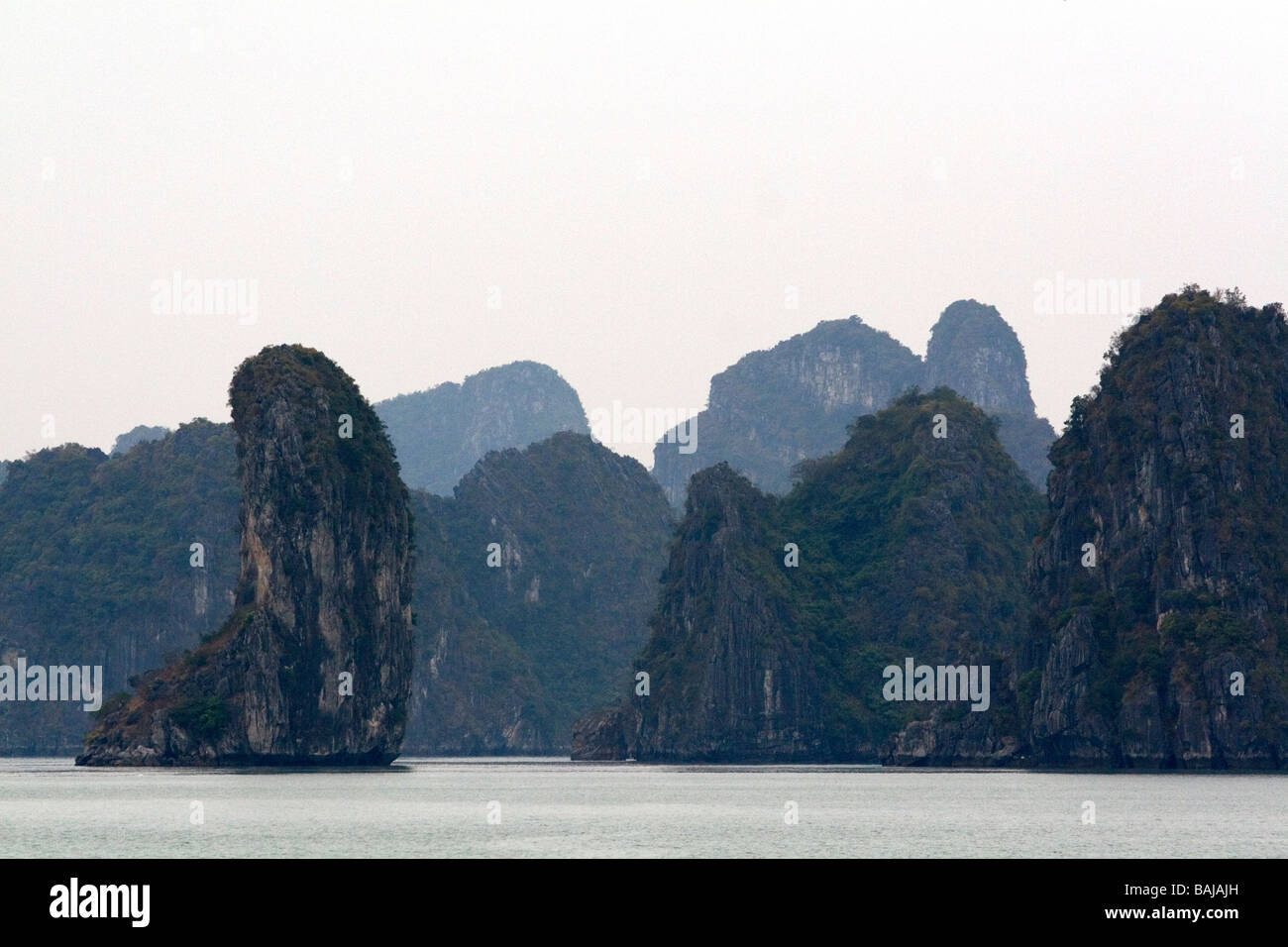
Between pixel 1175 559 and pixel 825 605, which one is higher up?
pixel 1175 559

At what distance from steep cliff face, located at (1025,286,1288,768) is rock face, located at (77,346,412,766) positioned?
48601 millimetres

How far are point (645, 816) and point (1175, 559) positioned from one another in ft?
198

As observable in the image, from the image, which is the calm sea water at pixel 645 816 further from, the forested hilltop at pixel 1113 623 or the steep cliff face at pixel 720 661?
the steep cliff face at pixel 720 661

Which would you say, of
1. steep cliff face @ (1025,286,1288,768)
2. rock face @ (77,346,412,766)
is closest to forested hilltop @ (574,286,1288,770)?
steep cliff face @ (1025,286,1288,768)

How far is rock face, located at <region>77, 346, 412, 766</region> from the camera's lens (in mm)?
135250

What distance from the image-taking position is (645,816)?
79.9m

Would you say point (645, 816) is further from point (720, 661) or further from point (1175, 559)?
point (720, 661)

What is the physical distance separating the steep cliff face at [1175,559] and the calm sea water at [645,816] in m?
8.05

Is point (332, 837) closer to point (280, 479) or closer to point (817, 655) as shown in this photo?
point (280, 479)

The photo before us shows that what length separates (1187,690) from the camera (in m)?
122

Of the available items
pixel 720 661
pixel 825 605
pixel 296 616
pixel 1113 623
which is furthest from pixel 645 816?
pixel 825 605

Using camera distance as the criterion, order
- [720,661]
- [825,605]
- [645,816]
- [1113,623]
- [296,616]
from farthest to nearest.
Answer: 1. [825,605]
2. [720,661]
3. [296,616]
4. [1113,623]
5. [645,816]

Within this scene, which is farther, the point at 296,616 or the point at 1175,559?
the point at 296,616

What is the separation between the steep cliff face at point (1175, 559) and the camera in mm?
122688
